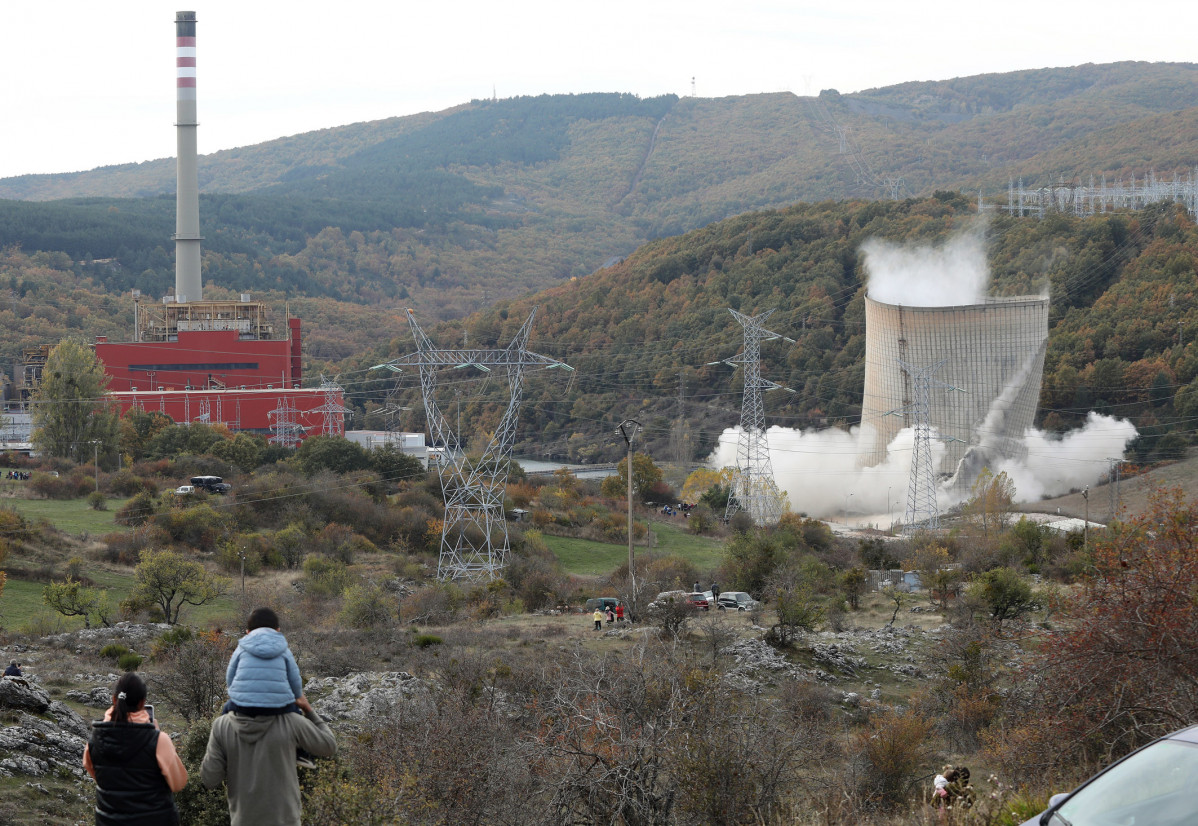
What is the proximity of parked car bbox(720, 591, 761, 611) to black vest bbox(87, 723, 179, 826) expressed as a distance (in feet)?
85.2

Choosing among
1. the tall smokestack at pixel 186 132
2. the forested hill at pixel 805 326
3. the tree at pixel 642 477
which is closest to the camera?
the tree at pixel 642 477

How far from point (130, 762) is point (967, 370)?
5561 centimetres

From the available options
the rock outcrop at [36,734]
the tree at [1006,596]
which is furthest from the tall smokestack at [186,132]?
the rock outcrop at [36,734]

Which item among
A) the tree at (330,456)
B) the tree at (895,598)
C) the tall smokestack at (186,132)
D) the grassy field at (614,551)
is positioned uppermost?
the tall smokestack at (186,132)

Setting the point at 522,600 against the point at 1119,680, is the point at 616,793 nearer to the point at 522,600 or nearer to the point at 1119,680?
the point at 1119,680

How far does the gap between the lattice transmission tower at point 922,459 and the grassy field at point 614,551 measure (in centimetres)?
995

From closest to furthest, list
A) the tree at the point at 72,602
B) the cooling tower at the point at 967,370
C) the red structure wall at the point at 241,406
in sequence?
the tree at the point at 72,602 → the cooling tower at the point at 967,370 → the red structure wall at the point at 241,406

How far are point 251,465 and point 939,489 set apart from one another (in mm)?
33961

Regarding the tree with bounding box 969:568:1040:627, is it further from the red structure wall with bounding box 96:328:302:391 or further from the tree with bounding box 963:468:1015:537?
the red structure wall with bounding box 96:328:302:391

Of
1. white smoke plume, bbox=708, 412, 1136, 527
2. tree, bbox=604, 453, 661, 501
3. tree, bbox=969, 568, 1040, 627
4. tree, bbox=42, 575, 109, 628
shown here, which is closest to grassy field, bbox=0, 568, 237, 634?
tree, bbox=42, 575, 109, 628

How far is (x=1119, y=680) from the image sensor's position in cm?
1114

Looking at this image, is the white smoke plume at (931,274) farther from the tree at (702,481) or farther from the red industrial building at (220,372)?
the red industrial building at (220,372)

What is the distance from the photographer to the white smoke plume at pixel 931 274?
71750 mm

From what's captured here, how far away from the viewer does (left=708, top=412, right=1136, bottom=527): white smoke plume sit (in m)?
59.7
